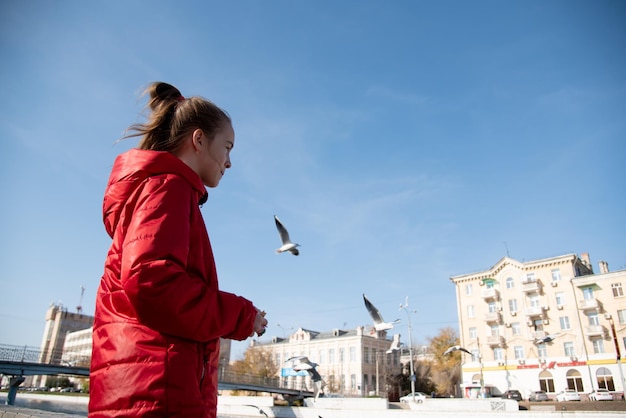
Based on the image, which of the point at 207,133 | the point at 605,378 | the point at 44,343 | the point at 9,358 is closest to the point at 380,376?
the point at 605,378

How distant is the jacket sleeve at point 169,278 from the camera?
1.17 metres

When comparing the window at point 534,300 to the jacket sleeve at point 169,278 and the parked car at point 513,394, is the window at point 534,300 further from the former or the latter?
the jacket sleeve at point 169,278

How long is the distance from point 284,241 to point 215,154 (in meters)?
12.3

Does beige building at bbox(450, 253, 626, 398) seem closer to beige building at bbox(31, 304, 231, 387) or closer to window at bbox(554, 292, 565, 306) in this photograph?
window at bbox(554, 292, 565, 306)

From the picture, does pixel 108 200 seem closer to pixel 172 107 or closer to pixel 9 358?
pixel 172 107

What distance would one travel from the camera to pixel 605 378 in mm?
36562

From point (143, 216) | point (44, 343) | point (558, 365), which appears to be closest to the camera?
point (143, 216)

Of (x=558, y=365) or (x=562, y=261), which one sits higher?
(x=562, y=261)

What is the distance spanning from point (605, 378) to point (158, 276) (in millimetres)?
46909

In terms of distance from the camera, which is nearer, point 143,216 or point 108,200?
point 143,216

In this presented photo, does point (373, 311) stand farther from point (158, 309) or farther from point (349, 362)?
point (349, 362)

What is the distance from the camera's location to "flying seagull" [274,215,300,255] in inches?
531

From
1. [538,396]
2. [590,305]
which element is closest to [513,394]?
[538,396]

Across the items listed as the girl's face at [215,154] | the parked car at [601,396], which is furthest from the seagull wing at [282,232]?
the parked car at [601,396]
